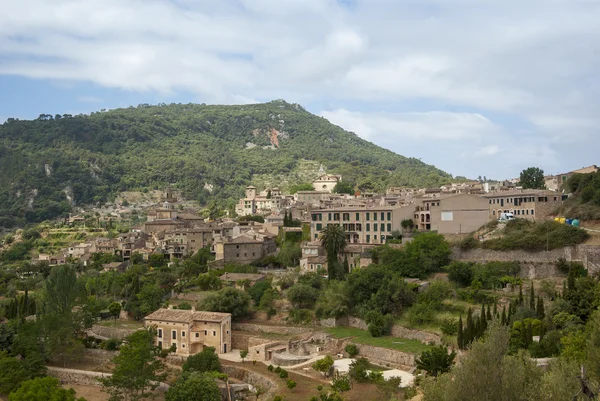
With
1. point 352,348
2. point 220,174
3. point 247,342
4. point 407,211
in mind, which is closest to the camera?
point 352,348

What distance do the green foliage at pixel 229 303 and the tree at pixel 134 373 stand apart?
9796 millimetres

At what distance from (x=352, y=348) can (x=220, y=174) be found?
4445 inches

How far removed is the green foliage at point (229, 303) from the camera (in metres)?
49.9

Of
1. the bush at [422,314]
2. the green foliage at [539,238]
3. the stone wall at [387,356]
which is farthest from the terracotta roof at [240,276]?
the green foliage at [539,238]

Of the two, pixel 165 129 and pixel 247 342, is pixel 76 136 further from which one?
pixel 247 342

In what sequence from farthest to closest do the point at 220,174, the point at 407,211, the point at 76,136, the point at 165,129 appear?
the point at 165,129 → the point at 76,136 → the point at 220,174 → the point at 407,211

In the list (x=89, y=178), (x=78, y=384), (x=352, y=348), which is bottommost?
(x=78, y=384)

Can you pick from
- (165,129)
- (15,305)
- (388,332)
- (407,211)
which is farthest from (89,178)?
(388,332)

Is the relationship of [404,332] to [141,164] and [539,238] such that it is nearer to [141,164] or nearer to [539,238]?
[539,238]

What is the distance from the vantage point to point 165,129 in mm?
196125

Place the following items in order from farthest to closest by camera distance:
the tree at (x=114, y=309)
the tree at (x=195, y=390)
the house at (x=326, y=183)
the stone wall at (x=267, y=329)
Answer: the house at (x=326, y=183) < the tree at (x=114, y=309) < the stone wall at (x=267, y=329) < the tree at (x=195, y=390)

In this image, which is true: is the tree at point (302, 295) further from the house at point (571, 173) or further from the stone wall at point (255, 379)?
the house at point (571, 173)

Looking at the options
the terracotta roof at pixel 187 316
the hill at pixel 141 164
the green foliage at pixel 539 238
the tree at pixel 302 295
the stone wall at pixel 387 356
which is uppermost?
the hill at pixel 141 164

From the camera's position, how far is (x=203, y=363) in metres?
40.7
